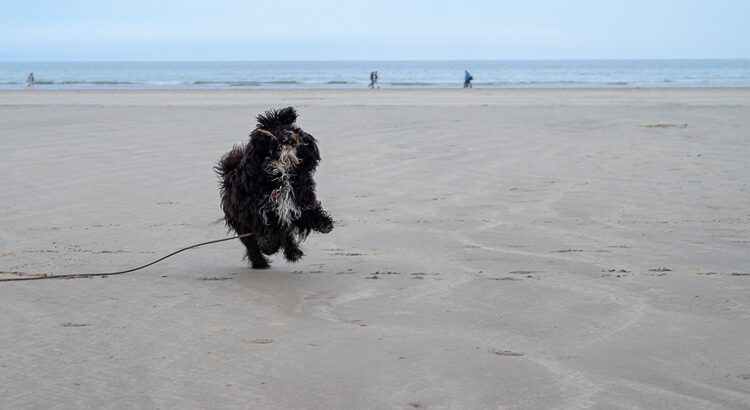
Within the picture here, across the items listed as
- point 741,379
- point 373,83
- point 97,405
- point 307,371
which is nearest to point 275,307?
point 307,371

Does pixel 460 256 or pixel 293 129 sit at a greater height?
pixel 293 129

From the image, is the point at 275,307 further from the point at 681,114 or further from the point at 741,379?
the point at 681,114

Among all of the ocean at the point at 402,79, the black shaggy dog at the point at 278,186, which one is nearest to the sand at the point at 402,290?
the black shaggy dog at the point at 278,186

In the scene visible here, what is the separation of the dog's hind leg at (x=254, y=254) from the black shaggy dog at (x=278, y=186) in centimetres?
21

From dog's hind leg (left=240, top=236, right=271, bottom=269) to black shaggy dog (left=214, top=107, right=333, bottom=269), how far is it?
0.68 feet

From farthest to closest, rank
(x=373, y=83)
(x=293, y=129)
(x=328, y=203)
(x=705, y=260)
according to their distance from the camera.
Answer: (x=373, y=83), (x=328, y=203), (x=705, y=260), (x=293, y=129)

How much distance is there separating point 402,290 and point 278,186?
3.43ft

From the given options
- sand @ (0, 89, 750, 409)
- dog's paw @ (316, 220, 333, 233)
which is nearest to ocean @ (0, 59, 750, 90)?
sand @ (0, 89, 750, 409)

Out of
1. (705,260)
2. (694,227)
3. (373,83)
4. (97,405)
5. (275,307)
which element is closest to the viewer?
(97,405)

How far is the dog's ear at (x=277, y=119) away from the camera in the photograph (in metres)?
5.14

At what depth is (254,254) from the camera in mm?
5648

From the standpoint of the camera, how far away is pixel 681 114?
18141 millimetres

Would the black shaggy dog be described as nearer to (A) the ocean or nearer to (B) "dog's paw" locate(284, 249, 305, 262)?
(B) "dog's paw" locate(284, 249, 305, 262)

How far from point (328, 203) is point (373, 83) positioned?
36.6 metres
